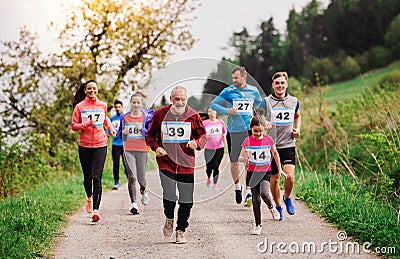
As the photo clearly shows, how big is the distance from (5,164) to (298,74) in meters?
41.6

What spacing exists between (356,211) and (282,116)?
1.68 meters

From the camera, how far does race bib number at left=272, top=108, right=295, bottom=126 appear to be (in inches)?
334

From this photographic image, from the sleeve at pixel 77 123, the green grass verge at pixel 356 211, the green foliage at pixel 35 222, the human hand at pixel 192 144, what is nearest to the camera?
the green foliage at pixel 35 222

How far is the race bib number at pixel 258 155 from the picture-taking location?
7793mm

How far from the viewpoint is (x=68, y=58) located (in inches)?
723

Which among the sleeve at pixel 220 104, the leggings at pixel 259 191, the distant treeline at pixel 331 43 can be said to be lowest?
the leggings at pixel 259 191

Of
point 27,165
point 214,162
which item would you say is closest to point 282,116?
A: point 214,162

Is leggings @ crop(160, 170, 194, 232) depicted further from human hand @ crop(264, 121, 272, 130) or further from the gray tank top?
the gray tank top

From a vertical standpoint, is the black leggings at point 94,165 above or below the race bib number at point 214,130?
below

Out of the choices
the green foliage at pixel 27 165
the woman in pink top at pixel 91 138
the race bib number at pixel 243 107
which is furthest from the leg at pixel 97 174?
the green foliage at pixel 27 165

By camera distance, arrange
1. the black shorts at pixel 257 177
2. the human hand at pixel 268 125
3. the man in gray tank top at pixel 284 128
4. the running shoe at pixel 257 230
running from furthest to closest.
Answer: the man in gray tank top at pixel 284 128, the human hand at pixel 268 125, the black shorts at pixel 257 177, the running shoe at pixel 257 230

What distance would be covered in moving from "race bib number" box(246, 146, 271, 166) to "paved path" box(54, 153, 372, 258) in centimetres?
85

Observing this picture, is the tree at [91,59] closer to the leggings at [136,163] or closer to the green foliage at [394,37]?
the leggings at [136,163]

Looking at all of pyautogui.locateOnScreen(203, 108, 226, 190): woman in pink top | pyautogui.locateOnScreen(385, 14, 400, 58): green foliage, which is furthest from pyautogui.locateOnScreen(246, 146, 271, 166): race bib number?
pyautogui.locateOnScreen(385, 14, 400, 58): green foliage
